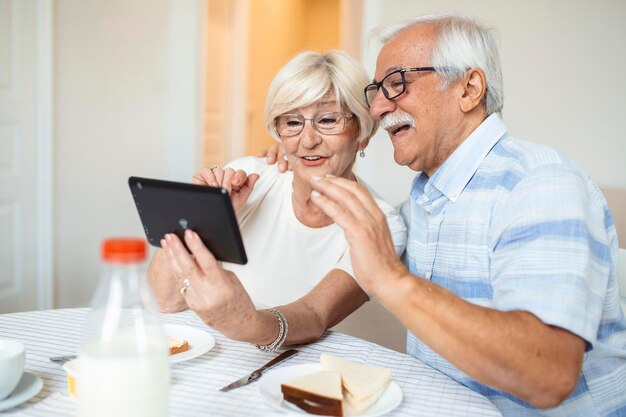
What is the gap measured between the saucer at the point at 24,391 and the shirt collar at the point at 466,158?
0.94 meters

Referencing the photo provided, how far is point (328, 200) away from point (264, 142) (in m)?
5.39

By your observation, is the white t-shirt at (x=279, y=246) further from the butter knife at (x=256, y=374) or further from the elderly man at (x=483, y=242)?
the butter knife at (x=256, y=374)

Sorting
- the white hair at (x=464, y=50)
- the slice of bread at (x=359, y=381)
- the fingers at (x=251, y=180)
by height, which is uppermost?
the white hair at (x=464, y=50)

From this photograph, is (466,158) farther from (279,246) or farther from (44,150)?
(44,150)

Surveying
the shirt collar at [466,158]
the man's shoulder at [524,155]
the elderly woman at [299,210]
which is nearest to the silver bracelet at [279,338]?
the elderly woman at [299,210]

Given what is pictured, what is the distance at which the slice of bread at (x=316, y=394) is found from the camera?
3.30 ft

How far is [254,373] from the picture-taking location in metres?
1.17

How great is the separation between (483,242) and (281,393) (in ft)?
1.86

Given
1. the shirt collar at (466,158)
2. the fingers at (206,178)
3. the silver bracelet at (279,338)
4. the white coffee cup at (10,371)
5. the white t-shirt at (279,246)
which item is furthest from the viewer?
the white t-shirt at (279,246)

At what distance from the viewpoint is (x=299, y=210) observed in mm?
2002

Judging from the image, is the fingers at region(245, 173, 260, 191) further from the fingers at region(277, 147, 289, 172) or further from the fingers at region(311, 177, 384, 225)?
the fingers at region(311, 177, 384, 225)

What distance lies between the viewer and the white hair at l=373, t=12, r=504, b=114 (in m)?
1.51

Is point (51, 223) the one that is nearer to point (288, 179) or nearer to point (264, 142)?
point (288, 179)

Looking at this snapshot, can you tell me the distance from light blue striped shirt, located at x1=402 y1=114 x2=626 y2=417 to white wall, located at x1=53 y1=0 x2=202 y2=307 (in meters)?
2.66
